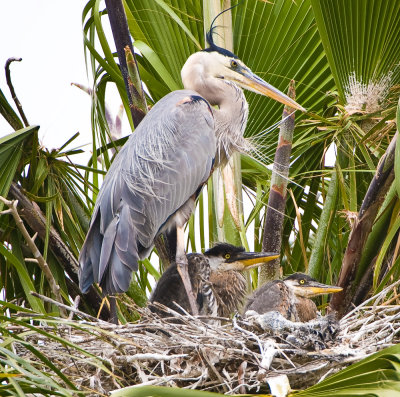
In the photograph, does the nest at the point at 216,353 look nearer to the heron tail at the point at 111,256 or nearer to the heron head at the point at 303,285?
the heron tail at the point at 111,256

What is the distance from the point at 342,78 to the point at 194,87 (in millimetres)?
739

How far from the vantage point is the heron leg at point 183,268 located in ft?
10.2

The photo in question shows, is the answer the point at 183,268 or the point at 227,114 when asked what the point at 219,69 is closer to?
the point at 227,114

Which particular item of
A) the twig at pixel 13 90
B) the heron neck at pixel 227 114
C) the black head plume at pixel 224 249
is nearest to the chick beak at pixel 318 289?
the black head plume at pixel 224 249

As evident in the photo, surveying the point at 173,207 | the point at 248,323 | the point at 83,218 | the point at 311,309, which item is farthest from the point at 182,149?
the point at 248,323

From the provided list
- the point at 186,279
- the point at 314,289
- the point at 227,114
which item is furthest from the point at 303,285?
the point at 227,114

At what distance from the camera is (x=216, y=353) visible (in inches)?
95.6

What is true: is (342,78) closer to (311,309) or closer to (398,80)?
(398,80)

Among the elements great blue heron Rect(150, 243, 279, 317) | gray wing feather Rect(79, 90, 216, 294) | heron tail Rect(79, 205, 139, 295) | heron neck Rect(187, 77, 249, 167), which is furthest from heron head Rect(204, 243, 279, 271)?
heron neck Rect(187, 77, 249, 167)

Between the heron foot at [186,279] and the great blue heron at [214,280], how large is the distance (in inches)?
1.5

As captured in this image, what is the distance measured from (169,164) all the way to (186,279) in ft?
1.65

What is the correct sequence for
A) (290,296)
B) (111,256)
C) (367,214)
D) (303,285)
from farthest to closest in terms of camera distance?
(303,285), (290,296), (111,256), (367,214)

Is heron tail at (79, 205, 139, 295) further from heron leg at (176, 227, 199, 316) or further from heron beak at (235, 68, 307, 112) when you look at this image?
heron beak at (235, 68, 307, 112)

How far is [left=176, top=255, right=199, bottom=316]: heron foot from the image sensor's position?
3100mm
